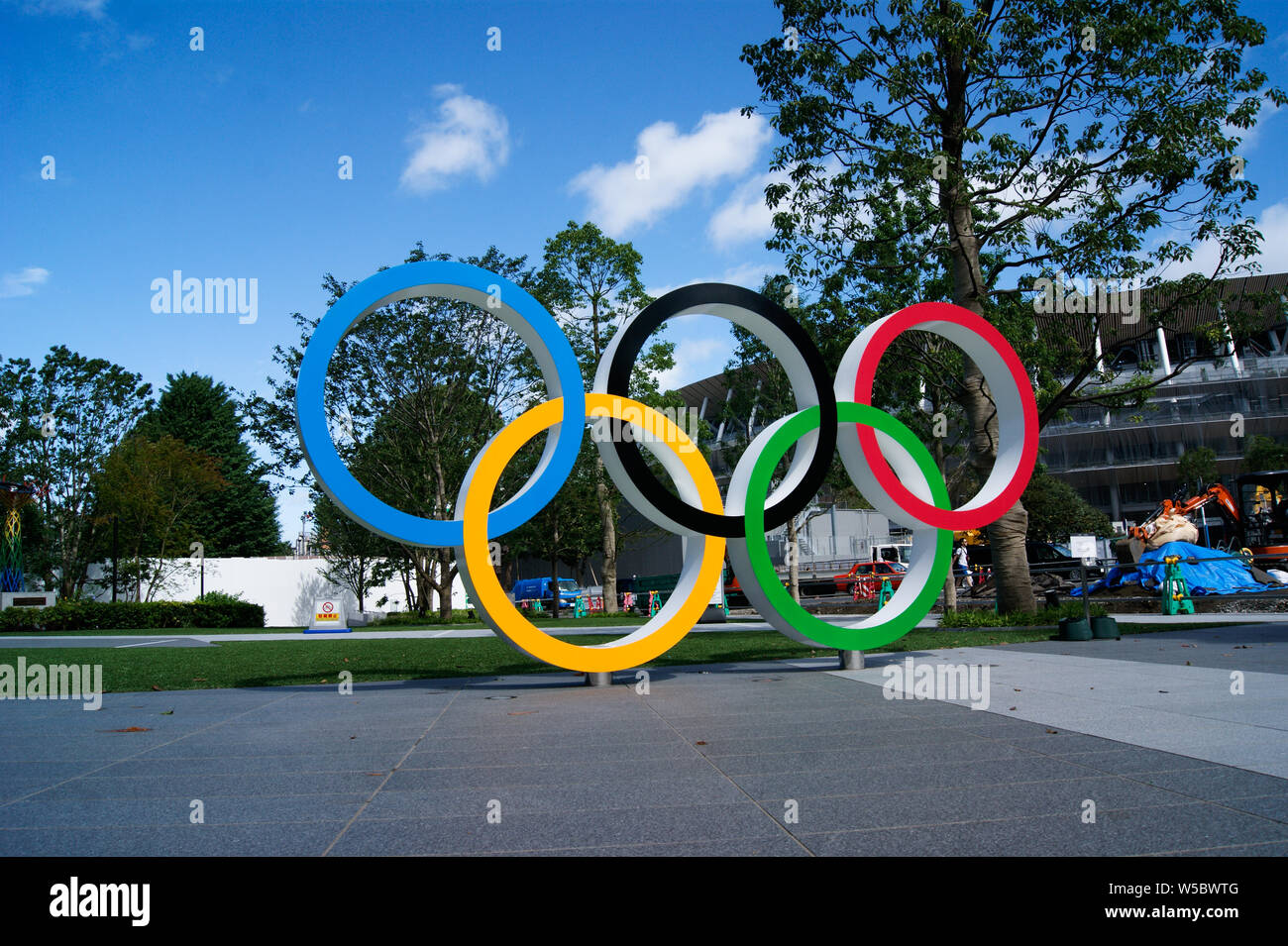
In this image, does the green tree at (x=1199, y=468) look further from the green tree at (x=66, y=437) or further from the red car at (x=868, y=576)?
the green tree at (x=66, y=437)

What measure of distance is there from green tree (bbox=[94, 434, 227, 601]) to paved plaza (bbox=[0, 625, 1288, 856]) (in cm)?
2785

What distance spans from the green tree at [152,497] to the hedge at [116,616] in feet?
20.5

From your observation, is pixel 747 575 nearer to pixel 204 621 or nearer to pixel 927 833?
pixel 927 833

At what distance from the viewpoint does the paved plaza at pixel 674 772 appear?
3814mm

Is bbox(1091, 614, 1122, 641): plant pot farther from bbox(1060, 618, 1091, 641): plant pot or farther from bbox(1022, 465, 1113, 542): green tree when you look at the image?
bbox(1022, 465, 1113, 542): green tree

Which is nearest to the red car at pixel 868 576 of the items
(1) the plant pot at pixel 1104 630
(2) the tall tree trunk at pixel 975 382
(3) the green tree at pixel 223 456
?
(2) the tall tree trunk at pixel 975 382

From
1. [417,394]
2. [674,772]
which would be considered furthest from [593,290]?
[674,772]

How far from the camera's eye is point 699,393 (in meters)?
61.6

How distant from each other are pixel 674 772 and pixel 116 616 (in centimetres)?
2854

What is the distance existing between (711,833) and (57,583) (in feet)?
136

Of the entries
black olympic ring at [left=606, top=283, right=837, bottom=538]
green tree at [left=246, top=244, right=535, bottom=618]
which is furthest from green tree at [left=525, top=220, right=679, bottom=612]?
black olympic ring at [left=606, top=283, right=837, bottom=538]

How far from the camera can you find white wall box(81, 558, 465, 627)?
123ft
